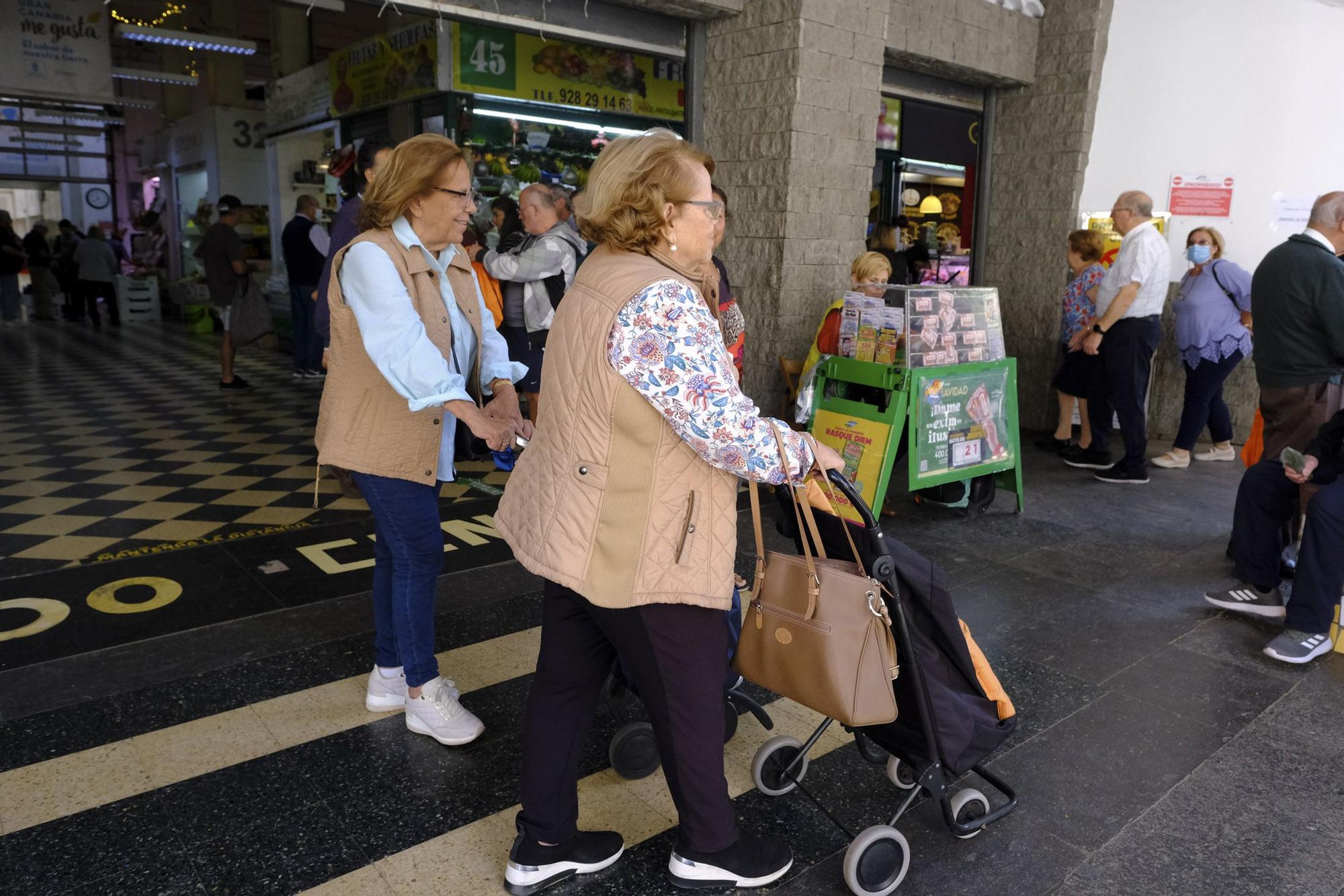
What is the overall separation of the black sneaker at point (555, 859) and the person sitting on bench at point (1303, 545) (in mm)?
2719

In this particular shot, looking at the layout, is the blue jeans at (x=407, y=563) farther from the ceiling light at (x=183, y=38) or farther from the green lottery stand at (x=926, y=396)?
the ceiling light at (x=183, y=38)

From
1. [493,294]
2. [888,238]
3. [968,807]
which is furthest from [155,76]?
[968,807]

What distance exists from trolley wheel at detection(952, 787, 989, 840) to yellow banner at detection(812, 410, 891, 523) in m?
2.23

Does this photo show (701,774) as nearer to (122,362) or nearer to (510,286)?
(510,286)

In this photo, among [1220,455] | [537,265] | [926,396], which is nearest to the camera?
[926,396]

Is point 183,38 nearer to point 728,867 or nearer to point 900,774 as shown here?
point 900,774

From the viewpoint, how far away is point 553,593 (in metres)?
2.05

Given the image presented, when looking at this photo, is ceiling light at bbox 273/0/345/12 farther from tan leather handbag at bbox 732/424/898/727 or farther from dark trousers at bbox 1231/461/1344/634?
dark trousers at bbox 1231/461/1344/634

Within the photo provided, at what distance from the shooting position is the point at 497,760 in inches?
106

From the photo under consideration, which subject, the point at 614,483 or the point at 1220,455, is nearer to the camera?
the point at 614,483

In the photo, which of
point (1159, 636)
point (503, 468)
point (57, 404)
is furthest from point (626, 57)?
point (1159, 636)

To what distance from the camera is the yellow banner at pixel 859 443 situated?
4637 millimetres

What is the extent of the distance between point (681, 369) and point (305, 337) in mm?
8999

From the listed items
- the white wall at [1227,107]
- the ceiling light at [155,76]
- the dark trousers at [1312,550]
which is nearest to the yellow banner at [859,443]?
the dark trousers at [1312,550]
